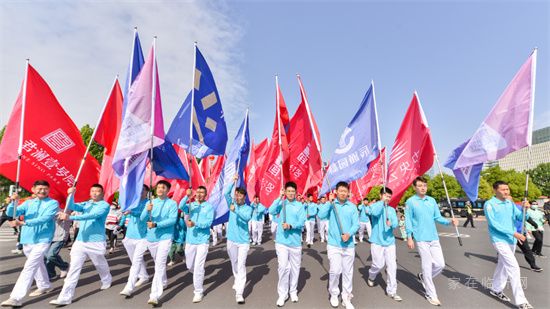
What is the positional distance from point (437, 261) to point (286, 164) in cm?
371

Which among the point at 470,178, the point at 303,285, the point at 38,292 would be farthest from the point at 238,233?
the point at 470,178

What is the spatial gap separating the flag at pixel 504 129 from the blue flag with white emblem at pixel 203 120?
5.15 metres

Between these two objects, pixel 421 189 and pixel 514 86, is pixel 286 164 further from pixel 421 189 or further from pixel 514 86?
pixel 514 86

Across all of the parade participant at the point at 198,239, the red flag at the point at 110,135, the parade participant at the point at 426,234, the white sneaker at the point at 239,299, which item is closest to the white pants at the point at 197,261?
the parade participant at the point at 198,239

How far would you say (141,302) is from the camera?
482 cm

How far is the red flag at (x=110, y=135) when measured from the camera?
6582mm

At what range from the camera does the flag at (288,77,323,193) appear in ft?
22.9

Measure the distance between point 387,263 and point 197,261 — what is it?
353 centimetres

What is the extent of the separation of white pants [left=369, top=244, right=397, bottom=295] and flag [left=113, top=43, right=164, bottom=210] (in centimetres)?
478

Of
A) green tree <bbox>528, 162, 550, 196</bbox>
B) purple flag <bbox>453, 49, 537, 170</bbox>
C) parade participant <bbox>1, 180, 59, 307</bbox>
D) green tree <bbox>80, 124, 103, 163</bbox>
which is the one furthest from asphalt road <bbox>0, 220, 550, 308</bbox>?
green tree <bbox>528, 162, 550, 196</bbox>

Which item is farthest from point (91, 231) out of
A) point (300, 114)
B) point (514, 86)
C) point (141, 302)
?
point (514, 86)

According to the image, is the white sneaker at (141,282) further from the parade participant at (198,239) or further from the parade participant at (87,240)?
the parade participant at (198,239)

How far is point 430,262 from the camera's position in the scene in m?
4.92

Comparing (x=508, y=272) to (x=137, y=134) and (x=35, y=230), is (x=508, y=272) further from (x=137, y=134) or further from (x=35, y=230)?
(x=35, y=230)
